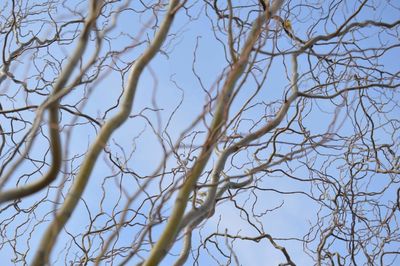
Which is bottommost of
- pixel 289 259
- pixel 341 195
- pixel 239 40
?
pixel 289 259

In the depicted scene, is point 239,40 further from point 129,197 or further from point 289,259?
point 289,259

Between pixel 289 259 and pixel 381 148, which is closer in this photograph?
pixel 289 259

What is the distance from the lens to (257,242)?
2846 millimetres

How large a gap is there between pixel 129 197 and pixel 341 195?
2165 millimetres

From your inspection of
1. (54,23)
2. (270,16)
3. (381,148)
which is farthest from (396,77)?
(54,23)

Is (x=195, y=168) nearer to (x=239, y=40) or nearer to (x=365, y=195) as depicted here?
(x=239, y=40)

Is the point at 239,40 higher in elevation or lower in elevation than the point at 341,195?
lower

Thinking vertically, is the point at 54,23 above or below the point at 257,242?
above

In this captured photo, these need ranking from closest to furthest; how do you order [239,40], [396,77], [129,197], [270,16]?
1. [129,197]
2. [270,16]
3. [239,40]
4. [396,77]

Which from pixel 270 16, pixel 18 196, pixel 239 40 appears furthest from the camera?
pixel 239 40

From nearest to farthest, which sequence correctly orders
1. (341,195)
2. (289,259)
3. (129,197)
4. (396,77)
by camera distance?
(129,197) → (396,77) → (289,259) → (341,195)

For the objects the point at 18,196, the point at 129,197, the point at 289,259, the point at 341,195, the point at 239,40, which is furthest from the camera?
the point at 341,195

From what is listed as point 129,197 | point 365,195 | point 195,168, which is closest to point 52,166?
point 129,197

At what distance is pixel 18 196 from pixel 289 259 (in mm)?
1890
